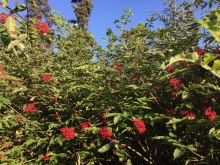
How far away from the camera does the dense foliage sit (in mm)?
1871

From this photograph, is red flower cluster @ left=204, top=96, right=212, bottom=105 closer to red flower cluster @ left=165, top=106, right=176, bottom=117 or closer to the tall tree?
red flower cluster @ left=165, top=106, right=176, bottom=117

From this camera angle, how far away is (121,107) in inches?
88.6

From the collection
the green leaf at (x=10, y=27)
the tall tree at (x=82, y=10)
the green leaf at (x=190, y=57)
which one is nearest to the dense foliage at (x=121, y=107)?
the green leaf at (x=10, y=27)

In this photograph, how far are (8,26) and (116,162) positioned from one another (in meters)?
2.37

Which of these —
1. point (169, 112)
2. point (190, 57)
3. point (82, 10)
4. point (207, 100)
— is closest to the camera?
point (190, 57)

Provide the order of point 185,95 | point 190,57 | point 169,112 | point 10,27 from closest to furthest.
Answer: point 190,57
point 10,27
point 185,95
point 169,112

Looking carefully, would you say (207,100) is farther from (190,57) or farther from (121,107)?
(190,57)

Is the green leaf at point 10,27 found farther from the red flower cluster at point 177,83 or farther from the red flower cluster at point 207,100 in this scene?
the red flower cluster at point 207,100

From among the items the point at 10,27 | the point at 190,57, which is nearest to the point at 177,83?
the point at 190,57

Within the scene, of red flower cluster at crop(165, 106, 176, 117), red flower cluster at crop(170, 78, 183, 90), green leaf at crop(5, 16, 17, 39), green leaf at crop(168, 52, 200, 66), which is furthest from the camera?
red flower cluster at crop(170, 78, 183, 90)

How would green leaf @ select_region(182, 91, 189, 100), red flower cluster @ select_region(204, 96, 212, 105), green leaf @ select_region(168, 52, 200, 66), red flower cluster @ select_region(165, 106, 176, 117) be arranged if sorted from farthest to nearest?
red flower cluster @ select_region(165, 106, 176, 117)
red flower cluster @ select_region(204, 96, 212, 105)
green leaf @ select_region(182, 91, 189, 100)
green leaf @ select_region(168, 52, 200, 66)

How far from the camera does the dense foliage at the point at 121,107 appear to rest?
1871 millimetres

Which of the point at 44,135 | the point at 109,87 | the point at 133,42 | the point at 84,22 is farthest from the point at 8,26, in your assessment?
the point at 84,22

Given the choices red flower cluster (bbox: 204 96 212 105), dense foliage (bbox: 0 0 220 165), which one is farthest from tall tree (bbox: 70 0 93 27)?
red flower cluster (bbox: 204 96 212 105)
